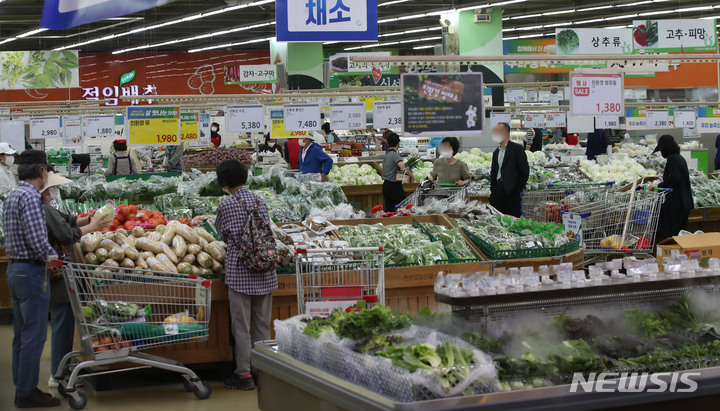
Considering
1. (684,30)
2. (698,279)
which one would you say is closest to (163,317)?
(698,279)

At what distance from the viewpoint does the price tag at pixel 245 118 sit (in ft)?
37.7

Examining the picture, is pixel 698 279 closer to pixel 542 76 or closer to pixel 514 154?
pixel 514 154

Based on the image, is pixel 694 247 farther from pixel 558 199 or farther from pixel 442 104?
pixel 558 199

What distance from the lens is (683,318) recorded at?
3.86m

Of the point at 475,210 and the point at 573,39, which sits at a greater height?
the point at 573,39

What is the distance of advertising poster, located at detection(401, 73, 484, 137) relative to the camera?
8.51 m

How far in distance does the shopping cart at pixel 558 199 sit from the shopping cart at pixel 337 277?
10.8 ft

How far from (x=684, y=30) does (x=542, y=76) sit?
42.0ft

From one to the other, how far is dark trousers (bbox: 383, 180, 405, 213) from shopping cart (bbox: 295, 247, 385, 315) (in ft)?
17.5

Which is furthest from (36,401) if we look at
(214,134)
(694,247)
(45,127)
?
(214,134)

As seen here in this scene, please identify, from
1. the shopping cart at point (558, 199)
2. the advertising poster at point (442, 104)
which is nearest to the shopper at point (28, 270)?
the advertising poster at point (442, 104)

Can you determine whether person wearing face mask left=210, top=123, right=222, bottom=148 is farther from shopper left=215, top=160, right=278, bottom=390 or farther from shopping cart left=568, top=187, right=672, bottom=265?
shopper left=215, top=160, right=278, bottom=390

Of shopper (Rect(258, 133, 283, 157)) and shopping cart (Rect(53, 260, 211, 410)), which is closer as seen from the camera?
shopping cart (Rect(53, 260, 211, 410))

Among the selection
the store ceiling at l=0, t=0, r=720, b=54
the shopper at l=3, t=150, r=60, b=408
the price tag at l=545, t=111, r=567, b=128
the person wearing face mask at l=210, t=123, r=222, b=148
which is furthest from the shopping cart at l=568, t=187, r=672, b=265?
the person wearing face mask at l=210, t=123, r=222, b=148
